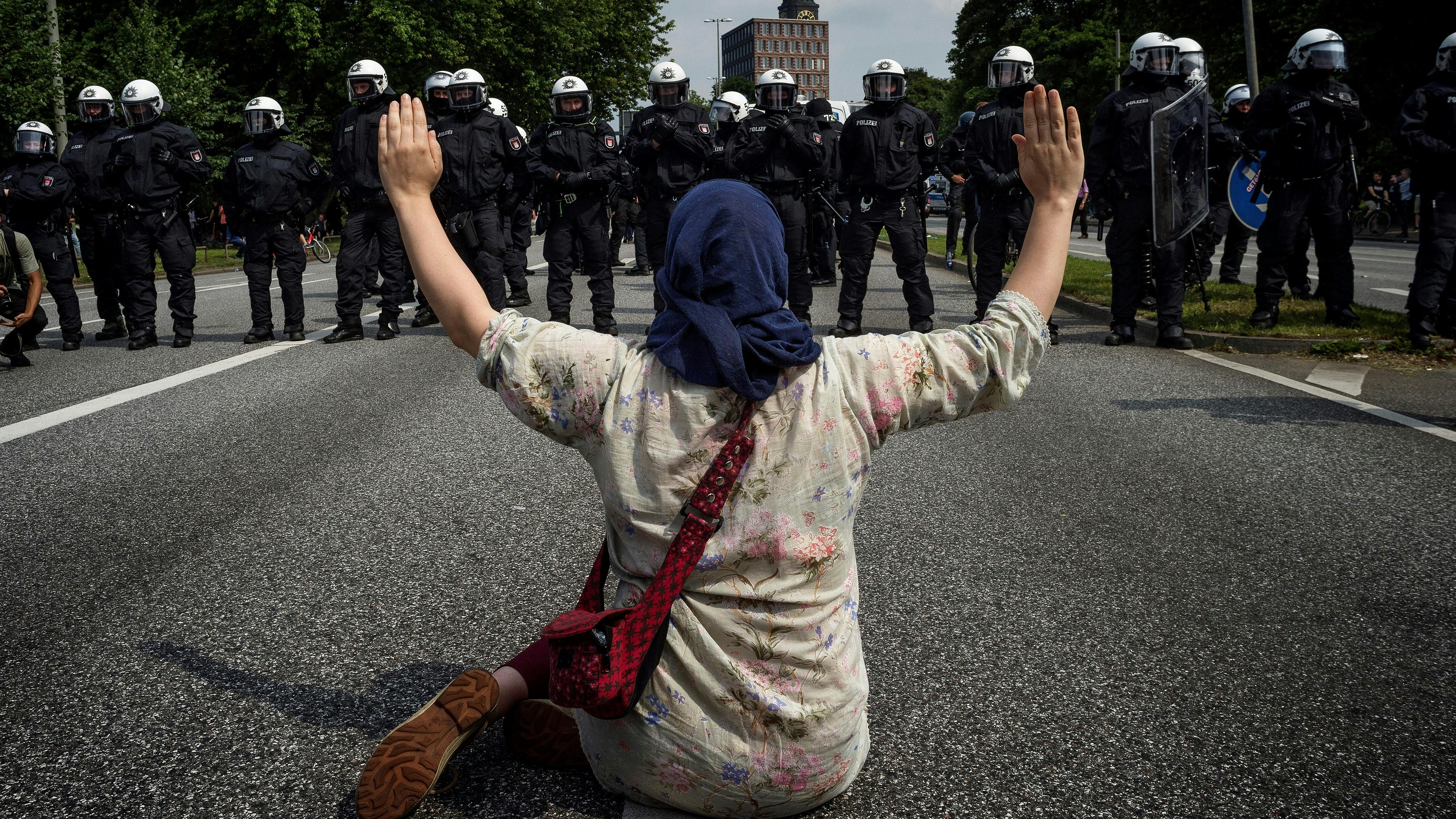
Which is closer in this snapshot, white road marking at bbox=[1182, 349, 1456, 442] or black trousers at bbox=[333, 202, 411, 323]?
white road marking at bbox=[1182, 349, 1456, 442]

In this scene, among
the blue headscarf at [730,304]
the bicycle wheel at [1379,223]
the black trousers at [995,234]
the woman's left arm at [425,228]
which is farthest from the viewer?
the bicycle wheel at [1379,223]

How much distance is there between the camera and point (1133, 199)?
393 inches

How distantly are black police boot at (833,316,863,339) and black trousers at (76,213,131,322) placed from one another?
6.65m

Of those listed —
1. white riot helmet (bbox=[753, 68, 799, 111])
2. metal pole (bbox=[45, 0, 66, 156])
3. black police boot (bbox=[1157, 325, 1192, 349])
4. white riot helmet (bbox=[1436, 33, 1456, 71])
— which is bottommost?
black police boot (bbox=[1157, 325, 1192, 349])

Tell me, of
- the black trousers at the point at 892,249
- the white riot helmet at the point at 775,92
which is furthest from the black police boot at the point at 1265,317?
the white riot helmet at the point at 775,92

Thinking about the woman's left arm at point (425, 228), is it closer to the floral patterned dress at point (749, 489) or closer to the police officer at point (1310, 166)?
the floral patterned dress at point (749, 489)

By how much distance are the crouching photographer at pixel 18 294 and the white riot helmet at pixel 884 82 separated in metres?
7.23

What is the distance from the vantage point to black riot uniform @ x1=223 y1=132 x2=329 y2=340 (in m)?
11.2

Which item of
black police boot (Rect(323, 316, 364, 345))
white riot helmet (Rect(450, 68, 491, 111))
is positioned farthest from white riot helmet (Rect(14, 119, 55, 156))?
white riot helmet (Rect(450, 68, 491, 111))

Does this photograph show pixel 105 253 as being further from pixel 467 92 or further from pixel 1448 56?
pixel 1448 56

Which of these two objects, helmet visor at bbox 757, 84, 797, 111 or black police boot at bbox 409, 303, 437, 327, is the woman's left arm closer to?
helmet visor at bbox 757, 84, 797, 111

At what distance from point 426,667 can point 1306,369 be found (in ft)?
24.5

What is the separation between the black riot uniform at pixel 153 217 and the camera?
11000 mm

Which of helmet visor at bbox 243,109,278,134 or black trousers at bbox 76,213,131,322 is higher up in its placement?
helmet visor at bbox 243,109,278,134
